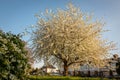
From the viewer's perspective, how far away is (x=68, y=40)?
41.2 meters

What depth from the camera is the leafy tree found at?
4106cm

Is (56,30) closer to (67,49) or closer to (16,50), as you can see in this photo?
(67,49)

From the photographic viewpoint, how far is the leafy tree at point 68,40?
4106 centimetres

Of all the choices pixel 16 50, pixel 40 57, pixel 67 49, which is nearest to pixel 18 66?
pixel 16 50

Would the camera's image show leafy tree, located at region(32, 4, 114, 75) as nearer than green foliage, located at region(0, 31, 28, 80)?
No

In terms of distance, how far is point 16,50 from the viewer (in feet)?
33.5

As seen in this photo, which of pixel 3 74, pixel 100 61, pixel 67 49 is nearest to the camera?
pixel 3 74

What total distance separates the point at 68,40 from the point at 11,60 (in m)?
31.3

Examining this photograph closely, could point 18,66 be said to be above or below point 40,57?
below

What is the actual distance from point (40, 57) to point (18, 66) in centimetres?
3340

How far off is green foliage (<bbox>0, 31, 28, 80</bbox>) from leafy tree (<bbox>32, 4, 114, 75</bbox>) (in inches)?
1160

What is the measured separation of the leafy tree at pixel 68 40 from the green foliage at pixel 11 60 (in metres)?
29.5

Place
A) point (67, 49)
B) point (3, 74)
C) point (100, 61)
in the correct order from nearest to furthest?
point (3, 74) < point (67, 49) < point (100, 61)

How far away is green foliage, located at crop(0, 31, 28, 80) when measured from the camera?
32.4 feet
